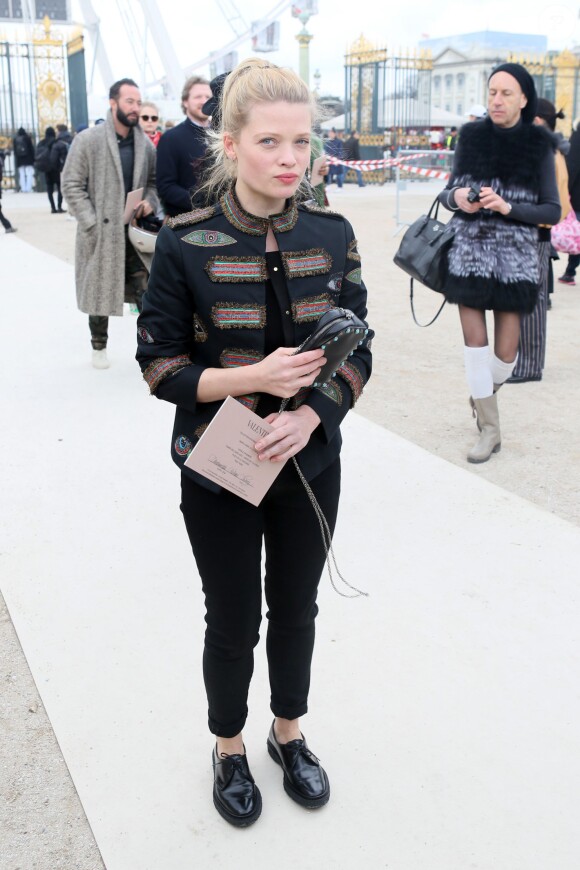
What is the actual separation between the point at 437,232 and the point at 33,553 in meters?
2.48

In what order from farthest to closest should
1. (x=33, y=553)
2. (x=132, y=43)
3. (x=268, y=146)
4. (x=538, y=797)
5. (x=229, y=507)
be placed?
1. (x=132, y=43)
2. (x=33, y=553)
3. (x=538, y=797)
4. (x=229, y=507)
5. (x=268, y=146)

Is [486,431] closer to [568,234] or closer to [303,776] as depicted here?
[303,776]

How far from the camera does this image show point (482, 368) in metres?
4.58

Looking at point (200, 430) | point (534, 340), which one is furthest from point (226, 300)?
point (534, 340)

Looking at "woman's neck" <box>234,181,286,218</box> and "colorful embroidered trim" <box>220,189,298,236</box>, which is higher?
"woman's neck" <box>234,181,286,218</box>

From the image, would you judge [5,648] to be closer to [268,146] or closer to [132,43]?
[268,146]

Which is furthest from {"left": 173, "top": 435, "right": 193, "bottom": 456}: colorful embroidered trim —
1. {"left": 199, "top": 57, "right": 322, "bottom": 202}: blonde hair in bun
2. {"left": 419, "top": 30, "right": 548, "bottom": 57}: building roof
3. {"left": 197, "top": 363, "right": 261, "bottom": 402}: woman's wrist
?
{"left": 419, "top": 30, "right": 548, "bottom": 57}: building roof

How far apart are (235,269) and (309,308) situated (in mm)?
183

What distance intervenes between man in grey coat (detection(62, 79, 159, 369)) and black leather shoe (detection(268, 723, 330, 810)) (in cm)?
410

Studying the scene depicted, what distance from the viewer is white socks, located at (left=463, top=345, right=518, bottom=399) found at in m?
4.57

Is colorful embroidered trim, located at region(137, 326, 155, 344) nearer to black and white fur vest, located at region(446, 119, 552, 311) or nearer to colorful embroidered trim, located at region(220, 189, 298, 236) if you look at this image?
colorful embroidered trim, located at region(220, 189, 298, 236)

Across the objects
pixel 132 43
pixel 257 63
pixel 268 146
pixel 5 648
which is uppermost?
pixel 132 43

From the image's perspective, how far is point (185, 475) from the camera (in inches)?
83.1

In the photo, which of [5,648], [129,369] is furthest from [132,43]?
[5,648]
